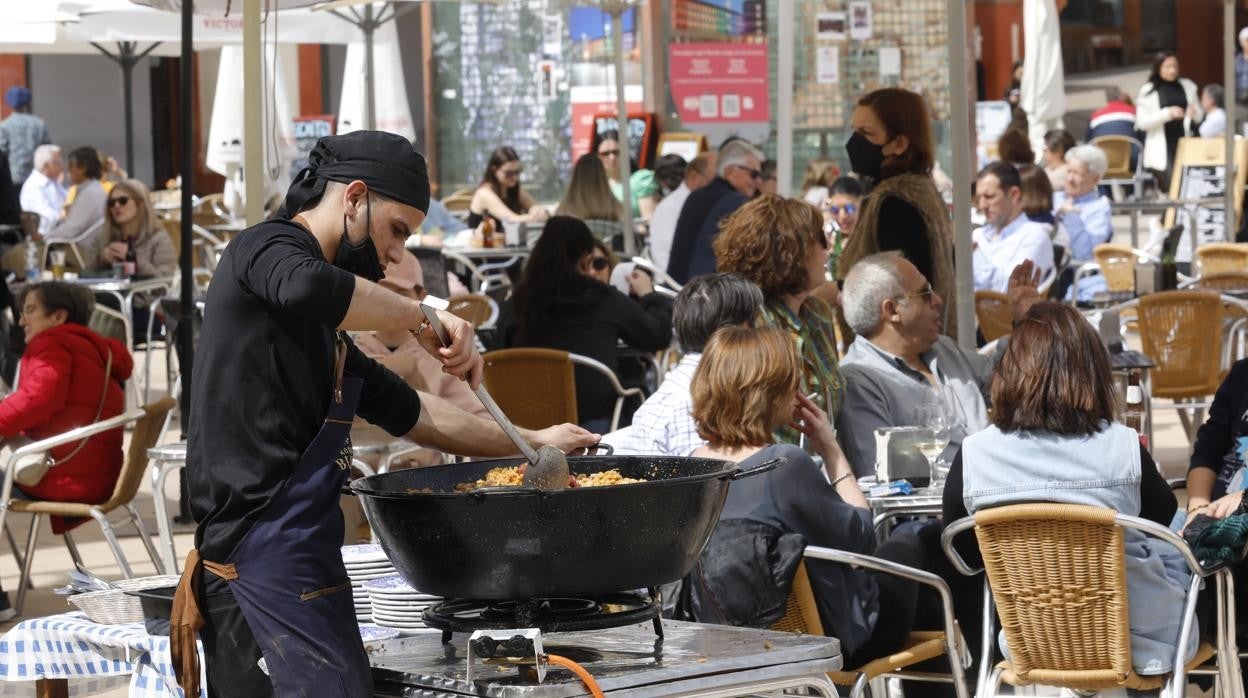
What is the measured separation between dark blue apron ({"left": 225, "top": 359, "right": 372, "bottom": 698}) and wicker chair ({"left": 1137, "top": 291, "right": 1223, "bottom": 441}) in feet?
19.0

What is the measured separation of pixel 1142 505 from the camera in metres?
3.96

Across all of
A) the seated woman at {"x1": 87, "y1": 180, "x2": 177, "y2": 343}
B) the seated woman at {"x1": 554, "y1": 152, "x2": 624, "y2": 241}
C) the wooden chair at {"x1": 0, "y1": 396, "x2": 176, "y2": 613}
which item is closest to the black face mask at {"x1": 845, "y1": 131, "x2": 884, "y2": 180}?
the wooden chair at {"x1": 0, "y1": 396, "x2": 176, "y2": 613}

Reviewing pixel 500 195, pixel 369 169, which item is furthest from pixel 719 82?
pixel 369 169

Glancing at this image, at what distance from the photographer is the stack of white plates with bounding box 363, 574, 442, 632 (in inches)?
126

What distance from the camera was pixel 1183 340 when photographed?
7996 mm

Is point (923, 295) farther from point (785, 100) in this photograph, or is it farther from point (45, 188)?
point (45, 188)

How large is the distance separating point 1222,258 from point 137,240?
6229 millimetres

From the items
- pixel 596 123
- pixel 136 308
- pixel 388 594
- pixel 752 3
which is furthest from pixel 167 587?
pixel 752 3

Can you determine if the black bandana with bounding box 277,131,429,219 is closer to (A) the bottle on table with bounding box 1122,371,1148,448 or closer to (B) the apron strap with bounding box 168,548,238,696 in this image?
(B) the apron strap with bounding box 168,548,238,696

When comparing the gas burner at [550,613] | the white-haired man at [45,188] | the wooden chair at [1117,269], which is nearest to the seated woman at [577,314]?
the wooden chair at [1117,269]

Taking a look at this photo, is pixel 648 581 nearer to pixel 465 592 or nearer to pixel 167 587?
pixel 465 592

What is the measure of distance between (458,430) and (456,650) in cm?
40

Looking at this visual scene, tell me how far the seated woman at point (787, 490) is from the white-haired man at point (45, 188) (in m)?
12.5

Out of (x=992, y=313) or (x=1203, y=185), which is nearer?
(x=992, y=313)
